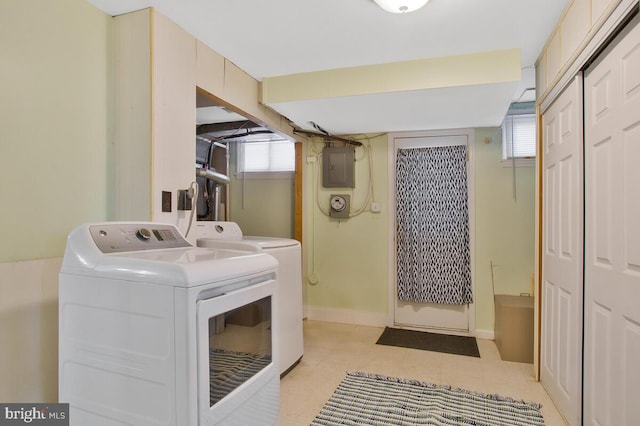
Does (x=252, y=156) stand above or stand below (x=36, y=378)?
above

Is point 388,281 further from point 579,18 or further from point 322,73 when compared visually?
point 579,18

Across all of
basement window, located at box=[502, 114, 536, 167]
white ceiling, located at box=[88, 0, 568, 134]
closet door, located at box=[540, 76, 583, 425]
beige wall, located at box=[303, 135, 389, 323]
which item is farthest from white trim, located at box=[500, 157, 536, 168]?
beige wall, located at box=[303, 135, 389, 323]

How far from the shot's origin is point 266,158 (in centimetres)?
424

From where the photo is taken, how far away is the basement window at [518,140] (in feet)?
11.2

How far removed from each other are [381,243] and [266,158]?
1674mm

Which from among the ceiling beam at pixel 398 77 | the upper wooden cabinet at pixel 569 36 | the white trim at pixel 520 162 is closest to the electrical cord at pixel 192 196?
the ceiling beam at pixel 398 77

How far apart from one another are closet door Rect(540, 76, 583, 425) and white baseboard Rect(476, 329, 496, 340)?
103cm

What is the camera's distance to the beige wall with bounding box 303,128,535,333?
345 cm

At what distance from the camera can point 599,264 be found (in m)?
1.64

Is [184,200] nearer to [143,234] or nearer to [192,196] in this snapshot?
[192,196]

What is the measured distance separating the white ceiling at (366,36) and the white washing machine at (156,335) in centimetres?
132

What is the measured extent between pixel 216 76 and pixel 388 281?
262 centimetres

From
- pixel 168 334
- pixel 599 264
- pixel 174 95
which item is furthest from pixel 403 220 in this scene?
pixel 168 334

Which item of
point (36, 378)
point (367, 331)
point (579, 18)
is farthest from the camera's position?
point (367, 331)
